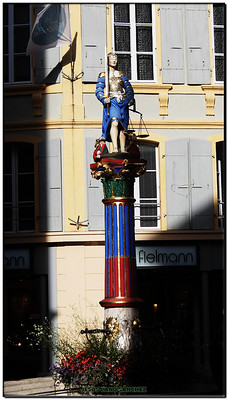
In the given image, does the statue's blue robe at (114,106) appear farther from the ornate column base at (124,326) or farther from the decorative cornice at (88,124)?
the decorative cornice at (88,124)

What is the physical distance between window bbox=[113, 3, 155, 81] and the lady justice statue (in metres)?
4.35

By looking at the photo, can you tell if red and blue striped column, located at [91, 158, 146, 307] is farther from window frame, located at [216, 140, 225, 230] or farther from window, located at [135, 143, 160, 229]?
window frame, located at [216, 140, 225, 230]

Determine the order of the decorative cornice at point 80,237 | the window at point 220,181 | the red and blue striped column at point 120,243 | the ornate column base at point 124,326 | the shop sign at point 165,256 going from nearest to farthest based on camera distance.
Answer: the ornate column base at point 124,326, the red and blue striped column at point 120,243, the decorative cornice at point 80,237, the shop sign at point 165,256, the window at point 220,181

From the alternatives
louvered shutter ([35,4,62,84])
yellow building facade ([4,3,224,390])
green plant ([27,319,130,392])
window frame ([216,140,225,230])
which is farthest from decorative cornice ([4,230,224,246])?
green plant ([27,319,130,392])

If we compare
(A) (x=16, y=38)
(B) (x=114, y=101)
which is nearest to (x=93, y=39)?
(A) (x=16, y=38)

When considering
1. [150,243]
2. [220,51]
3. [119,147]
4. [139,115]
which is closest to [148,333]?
[119,147]

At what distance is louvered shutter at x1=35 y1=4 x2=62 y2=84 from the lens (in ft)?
65.8

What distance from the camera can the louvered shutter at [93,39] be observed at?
2011 centimetres

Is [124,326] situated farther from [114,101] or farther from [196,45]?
[196,45]

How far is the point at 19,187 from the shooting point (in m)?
19.7

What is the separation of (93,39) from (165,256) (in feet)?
15.5

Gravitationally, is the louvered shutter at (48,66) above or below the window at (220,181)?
above

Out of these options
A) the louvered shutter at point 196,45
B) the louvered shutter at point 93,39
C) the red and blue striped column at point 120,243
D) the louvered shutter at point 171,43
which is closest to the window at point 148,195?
the louvered shutter at point 171,43

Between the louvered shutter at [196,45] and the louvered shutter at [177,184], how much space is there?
1424 millimetres
